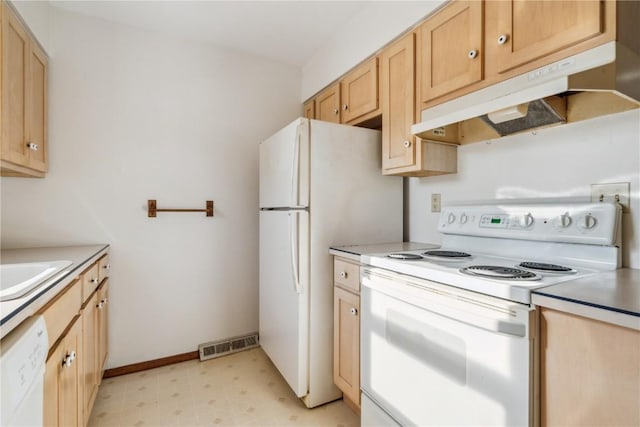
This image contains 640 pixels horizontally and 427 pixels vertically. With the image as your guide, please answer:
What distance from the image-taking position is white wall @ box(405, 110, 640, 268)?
3.88 ft

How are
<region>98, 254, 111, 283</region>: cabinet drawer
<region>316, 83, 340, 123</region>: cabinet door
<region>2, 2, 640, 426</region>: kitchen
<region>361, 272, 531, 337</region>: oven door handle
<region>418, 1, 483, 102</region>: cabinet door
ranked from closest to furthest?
<region>361, 272, 531, 337</region>: oven door handle → <region>418, 1, 483, 102</region>: cabinet door → <region>98, 254, 111, 283</region>: cabinet drawer → <region>2, 2, 640, 426</region>: kitchen → <region>316, 83, 340, 123</region>: cabinet door

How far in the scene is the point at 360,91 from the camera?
7.11 ft

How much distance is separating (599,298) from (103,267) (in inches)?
93.8

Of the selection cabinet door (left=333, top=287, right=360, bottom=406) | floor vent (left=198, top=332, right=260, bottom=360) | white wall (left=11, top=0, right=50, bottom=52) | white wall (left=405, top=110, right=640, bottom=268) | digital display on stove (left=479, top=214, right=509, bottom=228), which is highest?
white wall (left=11, top=0, right=50, bottom=52)

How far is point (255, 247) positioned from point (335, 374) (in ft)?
4.15

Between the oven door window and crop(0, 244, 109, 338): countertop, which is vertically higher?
crop(0, 244, 109, 338): countertop

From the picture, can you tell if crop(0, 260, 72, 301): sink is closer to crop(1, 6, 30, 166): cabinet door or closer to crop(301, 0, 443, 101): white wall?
crop(1, 6, 30, 166): cabinet door

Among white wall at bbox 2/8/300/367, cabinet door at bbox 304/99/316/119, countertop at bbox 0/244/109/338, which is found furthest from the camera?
cabinet door at bbox 304/99/316/119

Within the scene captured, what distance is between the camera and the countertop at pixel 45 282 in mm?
766

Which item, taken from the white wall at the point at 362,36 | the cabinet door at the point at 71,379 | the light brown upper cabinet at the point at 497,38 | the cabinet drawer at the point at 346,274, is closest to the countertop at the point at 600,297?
the light brown upper cabinet at the point at 497,38

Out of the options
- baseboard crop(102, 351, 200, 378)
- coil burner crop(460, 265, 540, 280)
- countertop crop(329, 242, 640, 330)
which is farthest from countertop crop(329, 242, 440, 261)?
baseboard crop(102, 351, 200, 378)

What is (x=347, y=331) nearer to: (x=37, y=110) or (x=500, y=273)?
(x=500, y=273)

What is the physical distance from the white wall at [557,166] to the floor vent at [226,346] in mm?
1705

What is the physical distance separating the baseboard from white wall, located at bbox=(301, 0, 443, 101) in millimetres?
2381
